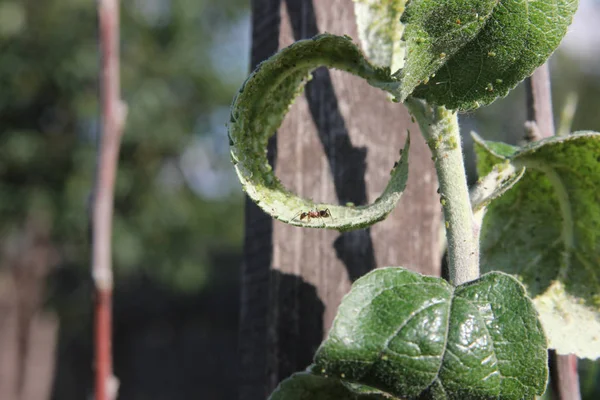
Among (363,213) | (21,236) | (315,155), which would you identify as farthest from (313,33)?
(21,236)

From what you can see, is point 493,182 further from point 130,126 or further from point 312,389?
point 130,126

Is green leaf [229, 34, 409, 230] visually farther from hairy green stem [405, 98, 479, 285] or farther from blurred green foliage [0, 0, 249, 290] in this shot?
blurred green foliage [0, 0, 249, 290]

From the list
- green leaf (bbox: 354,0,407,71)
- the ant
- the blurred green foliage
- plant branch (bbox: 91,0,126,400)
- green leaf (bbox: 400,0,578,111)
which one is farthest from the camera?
the blurred green foliage

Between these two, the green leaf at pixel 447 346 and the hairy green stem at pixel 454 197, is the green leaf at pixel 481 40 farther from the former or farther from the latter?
the green leaf at pixel 447 346

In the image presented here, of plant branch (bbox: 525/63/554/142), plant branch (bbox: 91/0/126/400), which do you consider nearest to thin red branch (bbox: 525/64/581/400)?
plant branch (bbox: 525/63/554/142)

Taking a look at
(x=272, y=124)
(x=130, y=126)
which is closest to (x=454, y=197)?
(x=272, y=124)

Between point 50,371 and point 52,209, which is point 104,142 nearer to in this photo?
point 52,209

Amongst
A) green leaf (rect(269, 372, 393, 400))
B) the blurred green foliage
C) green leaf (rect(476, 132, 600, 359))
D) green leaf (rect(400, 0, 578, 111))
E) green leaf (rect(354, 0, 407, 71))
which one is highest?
the blurred green foliage
